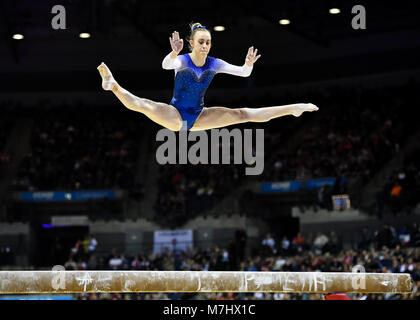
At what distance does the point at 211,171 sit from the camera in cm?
2409

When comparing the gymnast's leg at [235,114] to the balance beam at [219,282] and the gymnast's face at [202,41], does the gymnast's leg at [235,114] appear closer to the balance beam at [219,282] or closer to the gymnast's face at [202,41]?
the gymnast's face at [202,41]

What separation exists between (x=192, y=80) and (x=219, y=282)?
2.57 m

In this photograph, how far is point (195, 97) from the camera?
8.38 m

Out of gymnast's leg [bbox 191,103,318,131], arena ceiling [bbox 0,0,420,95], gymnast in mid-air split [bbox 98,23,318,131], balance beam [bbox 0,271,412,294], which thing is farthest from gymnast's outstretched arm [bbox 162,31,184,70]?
arena ceiling [bbox 0,0,420,95]

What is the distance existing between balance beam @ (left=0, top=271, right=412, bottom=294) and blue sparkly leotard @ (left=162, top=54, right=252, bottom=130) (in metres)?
1.98

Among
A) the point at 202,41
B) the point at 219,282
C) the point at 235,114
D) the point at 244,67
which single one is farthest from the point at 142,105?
the point at 219,282

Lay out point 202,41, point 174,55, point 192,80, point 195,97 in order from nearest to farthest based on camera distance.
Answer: point 174,55
point 202,41
point 192,80
point 195,97

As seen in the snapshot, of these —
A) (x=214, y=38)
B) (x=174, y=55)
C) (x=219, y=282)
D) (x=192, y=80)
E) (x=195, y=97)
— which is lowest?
(x=219, y=282)

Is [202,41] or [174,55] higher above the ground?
[202,41]

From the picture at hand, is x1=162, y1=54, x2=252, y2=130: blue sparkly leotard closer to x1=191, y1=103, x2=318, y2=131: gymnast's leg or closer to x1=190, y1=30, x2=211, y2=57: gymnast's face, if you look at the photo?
x1=191, y1=103, x2=318, y2=131: gymnast's leg

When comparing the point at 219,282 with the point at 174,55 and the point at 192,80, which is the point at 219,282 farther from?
the point at 174,55

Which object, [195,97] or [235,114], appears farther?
[235,114]

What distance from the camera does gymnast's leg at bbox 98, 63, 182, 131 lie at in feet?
A: 25.3

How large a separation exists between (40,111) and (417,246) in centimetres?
1709
